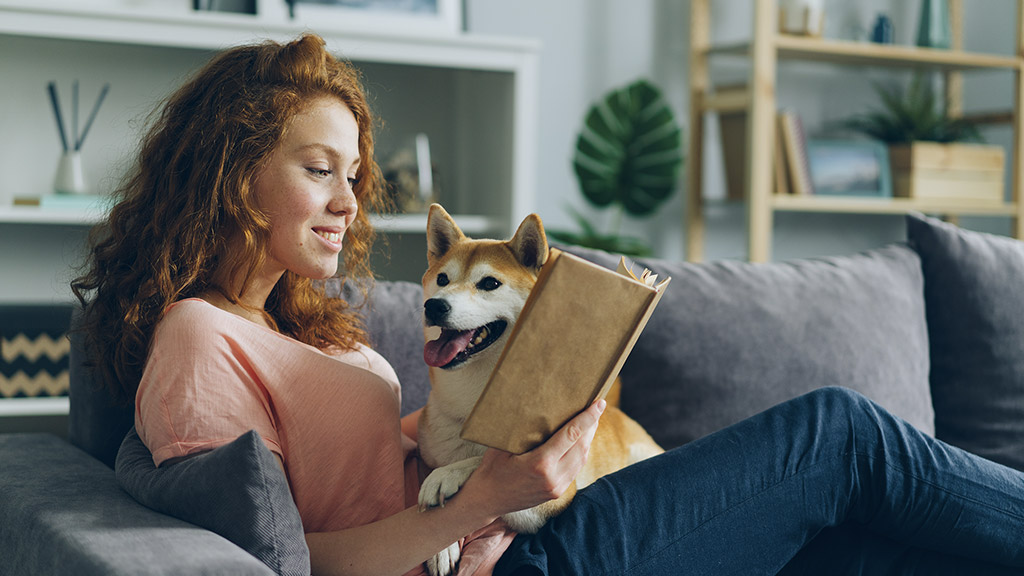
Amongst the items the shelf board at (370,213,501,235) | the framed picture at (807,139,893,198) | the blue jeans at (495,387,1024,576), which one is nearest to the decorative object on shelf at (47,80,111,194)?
the shelf board at (370,213,501,235)

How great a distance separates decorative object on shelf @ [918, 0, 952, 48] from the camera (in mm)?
2879

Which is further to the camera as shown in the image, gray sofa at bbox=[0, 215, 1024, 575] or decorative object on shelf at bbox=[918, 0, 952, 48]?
decorative object on shelf at bbox=[918, 0, 952, 48]

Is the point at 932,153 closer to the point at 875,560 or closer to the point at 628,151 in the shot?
the point at 628,151

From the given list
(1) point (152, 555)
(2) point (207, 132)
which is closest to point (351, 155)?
(2) point (207, 132)

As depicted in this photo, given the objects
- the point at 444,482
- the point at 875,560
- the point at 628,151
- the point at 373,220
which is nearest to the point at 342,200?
the point at 444,482

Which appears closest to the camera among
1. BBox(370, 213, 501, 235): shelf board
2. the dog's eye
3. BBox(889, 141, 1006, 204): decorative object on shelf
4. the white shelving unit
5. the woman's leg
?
the dog's eye

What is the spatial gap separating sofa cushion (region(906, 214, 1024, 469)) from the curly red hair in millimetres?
1148

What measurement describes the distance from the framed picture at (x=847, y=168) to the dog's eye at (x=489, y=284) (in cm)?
206

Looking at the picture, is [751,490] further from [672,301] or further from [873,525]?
[672,301]

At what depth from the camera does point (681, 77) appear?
3.00m

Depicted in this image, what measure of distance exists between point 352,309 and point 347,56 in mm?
955

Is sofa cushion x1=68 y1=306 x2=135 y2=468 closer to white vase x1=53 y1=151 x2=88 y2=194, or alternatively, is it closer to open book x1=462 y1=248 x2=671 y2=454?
open book x1=462 y1=248 x2=671 y2=454

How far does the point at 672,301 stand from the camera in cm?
152

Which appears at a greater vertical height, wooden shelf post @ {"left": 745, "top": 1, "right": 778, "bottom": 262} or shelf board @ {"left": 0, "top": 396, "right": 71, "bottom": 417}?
wooden shelf post @ {"left": 745, "top": 1, "right": 778, "bottom": 262}
